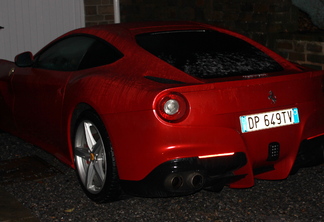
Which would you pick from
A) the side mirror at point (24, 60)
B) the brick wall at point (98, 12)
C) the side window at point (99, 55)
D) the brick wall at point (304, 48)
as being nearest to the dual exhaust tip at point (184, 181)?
the side window at point (99, 55)

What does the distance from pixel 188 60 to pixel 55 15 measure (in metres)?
7.34

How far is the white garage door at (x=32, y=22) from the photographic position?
11305 mm

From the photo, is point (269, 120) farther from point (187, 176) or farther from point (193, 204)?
point (193, 204)

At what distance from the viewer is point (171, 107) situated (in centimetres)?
432

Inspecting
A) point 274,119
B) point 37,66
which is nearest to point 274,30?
point 37,66

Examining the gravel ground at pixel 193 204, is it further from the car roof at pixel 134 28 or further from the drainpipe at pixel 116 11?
the drainpipe at pixel 116 11

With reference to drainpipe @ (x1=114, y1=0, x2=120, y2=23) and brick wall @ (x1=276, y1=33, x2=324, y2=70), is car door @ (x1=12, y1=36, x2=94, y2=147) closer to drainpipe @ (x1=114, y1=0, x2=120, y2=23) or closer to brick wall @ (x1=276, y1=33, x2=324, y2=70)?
brick wall @ (x1=276, y1=33, x2=324, y2=70)

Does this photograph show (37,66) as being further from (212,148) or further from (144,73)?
(212,148)

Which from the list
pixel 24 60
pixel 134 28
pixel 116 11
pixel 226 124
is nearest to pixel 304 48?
pixel 134 28

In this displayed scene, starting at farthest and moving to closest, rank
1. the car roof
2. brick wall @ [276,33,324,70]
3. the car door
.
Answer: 1. brick wall @ [276,33,324,70]
2. the car door
3. the car roof

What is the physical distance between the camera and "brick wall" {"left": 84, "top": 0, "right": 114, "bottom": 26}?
12109 mm

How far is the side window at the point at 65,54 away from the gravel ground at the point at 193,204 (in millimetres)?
1021

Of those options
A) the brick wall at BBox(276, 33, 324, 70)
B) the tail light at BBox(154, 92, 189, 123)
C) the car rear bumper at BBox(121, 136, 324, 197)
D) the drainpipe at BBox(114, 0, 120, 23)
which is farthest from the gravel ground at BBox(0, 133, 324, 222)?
the drainpipe at BBox(114, 0, 120, 23)

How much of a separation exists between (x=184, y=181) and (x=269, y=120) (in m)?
0.76
